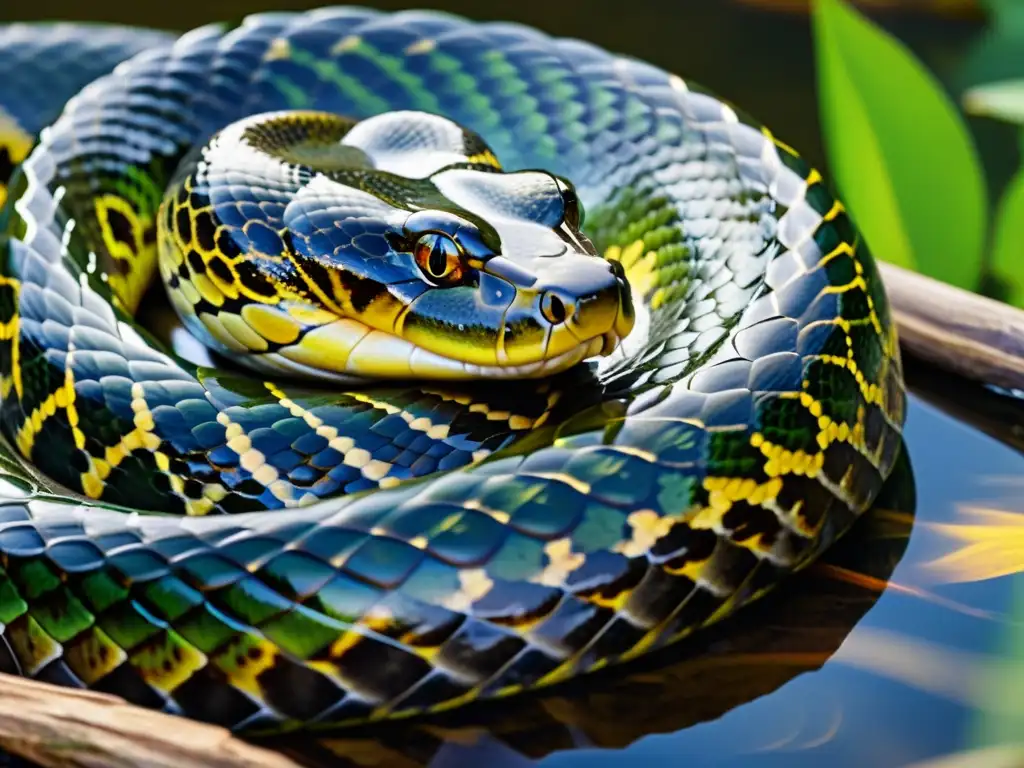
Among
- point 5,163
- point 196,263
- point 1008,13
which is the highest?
point 196,263

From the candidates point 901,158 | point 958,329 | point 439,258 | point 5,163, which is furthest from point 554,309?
point 5,163

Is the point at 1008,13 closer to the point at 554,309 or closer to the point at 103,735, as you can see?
the point at 554,309

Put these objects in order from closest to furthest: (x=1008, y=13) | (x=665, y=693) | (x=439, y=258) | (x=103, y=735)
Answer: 1. (x=103, y=735)
2. (x=665, y=693)
3. (x=439, y=258)
4. (x=1008, y=13)

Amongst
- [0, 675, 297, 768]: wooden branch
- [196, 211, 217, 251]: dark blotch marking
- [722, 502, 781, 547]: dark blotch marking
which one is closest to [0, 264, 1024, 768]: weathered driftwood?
[0, 675, 297, 768]: wooden branch

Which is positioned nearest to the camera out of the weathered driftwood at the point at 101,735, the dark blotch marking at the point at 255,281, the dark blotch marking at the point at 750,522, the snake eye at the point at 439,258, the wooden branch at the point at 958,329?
the weathered driftwood at the point at 101,735

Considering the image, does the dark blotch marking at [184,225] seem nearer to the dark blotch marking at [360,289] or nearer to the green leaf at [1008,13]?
the dark blotch marking at [360,289]

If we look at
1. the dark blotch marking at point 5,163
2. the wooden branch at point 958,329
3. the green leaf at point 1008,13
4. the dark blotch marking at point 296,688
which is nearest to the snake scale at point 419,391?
the dark blotch marking at point 296,688

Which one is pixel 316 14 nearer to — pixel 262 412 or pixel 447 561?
pixel 262 412
